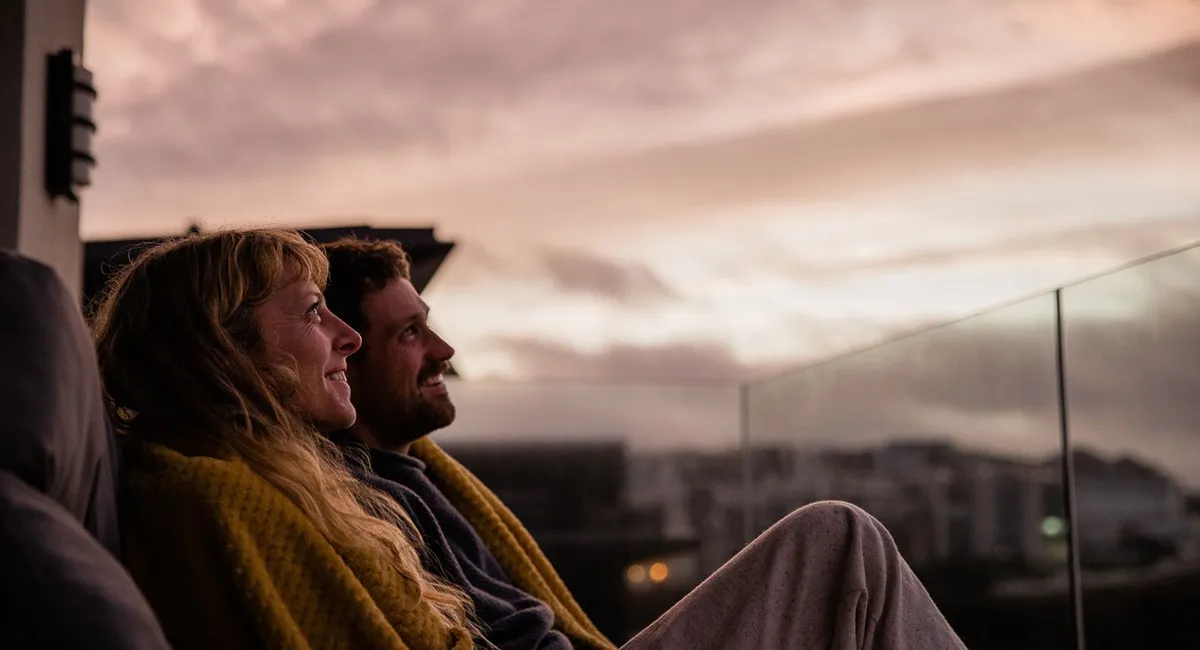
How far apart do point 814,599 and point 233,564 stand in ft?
2.52

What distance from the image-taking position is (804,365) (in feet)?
15.8

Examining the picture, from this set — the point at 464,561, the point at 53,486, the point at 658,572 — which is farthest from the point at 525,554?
the point at 658,572

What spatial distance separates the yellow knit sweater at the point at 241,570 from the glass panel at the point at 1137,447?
5.47 feet

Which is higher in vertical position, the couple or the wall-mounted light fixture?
the wall-mounted light fixture

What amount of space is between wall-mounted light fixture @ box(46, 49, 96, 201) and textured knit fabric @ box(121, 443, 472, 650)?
297cm

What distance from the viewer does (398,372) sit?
99.0 inches

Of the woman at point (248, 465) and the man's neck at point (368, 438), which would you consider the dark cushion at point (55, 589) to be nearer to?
the woman at point (248, 465)

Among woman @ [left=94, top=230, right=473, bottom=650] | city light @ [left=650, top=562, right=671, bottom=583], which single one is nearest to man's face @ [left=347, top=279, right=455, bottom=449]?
woman @ [left=94, top=230, right=473, bottom=650]

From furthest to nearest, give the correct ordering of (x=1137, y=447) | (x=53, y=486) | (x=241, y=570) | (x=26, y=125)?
(x=26, y=125) < (x=1137, y=447) < (x=241, y=570) < (x=53, y=486)

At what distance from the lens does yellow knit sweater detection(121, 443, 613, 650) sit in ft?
4.60

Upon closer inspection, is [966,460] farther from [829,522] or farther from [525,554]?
[829,522]

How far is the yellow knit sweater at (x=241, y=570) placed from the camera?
140 cm

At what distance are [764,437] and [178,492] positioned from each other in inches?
153

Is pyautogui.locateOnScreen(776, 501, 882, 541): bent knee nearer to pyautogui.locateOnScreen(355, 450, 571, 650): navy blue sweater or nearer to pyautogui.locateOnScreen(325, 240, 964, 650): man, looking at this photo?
pyautogui.locateOnScreen(325, 240, 964, 650): man
